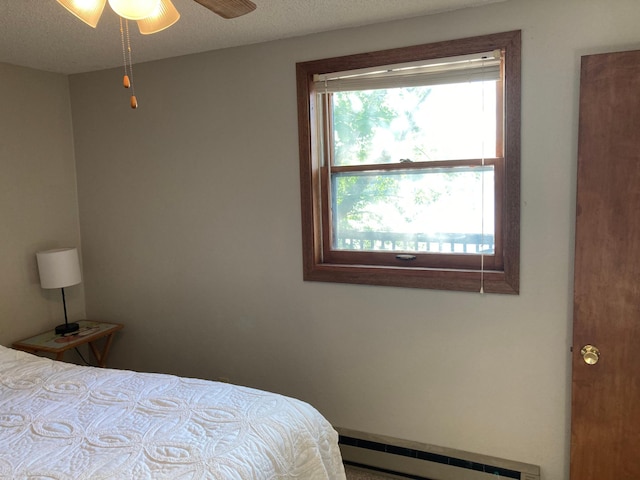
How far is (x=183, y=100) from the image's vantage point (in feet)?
9.28

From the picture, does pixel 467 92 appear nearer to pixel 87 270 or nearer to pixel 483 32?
pixel 483 32

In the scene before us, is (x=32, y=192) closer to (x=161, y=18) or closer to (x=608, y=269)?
(x=161, y=18)

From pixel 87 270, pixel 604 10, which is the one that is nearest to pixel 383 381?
pixel 604 10

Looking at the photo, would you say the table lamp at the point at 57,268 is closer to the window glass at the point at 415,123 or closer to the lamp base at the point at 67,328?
the lamp base at the point at 67,328

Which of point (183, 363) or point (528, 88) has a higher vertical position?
point (528, 88)

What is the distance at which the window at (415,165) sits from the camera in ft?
7.17

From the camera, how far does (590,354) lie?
198 centimetres

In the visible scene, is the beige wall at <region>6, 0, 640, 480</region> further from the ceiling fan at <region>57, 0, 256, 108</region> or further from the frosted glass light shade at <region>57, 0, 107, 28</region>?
the frosted glass light shade at <region>57, 0, 107, 28</region>

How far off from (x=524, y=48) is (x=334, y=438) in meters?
1.89

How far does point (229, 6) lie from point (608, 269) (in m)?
1.79

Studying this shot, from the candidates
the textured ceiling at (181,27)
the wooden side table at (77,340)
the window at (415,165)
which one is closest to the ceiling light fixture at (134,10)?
the textured ceiling at (181,27)

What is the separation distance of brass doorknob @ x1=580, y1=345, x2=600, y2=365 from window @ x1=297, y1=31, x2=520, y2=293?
1.28 feet

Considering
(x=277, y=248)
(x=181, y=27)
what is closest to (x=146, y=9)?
(x=181, y=27)

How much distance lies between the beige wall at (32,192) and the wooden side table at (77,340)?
13cm
